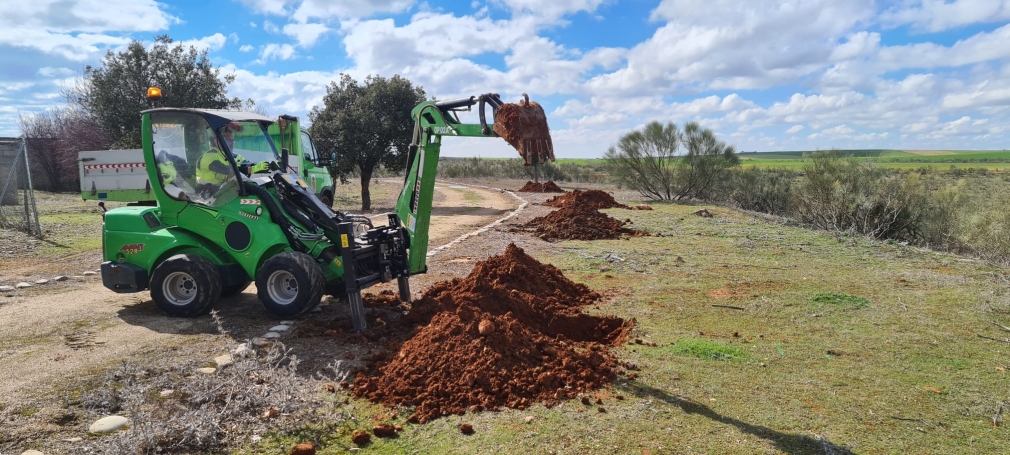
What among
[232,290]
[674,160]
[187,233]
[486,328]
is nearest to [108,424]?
[486,328]

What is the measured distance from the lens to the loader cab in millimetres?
7246

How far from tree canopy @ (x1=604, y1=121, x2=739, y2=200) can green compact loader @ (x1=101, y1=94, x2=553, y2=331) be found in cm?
2337

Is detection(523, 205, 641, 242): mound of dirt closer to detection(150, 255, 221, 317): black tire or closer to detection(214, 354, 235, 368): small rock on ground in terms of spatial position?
detection(150, 255, 221, 317): black tire

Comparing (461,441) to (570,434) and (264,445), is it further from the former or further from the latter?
(264,445)

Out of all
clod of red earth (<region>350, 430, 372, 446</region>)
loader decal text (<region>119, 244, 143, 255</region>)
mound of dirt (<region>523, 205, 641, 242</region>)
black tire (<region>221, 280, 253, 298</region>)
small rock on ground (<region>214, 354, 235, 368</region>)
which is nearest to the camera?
clod of red earth (<region>350, 430, 372, 446</region>)

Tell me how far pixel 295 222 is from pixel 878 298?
8.07m

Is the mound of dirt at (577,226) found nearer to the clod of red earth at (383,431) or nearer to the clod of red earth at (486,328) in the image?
the clod of red earth at (486,328)

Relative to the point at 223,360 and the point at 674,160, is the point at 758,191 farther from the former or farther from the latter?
the point at 223,360


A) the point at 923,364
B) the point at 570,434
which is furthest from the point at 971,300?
Result: the point at 570,434

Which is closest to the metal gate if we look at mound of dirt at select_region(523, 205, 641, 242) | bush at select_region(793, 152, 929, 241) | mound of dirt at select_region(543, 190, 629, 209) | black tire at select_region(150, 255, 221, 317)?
black tire at select_region(150, 255, 221, 317)

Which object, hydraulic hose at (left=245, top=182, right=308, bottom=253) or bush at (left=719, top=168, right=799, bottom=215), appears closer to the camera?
hydraulic hose at (left=245, top=182, right=308, bottom=253)

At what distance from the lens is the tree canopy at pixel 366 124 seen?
77.1 feet

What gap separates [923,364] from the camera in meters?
5.91

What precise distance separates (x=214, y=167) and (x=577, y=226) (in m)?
10.3
